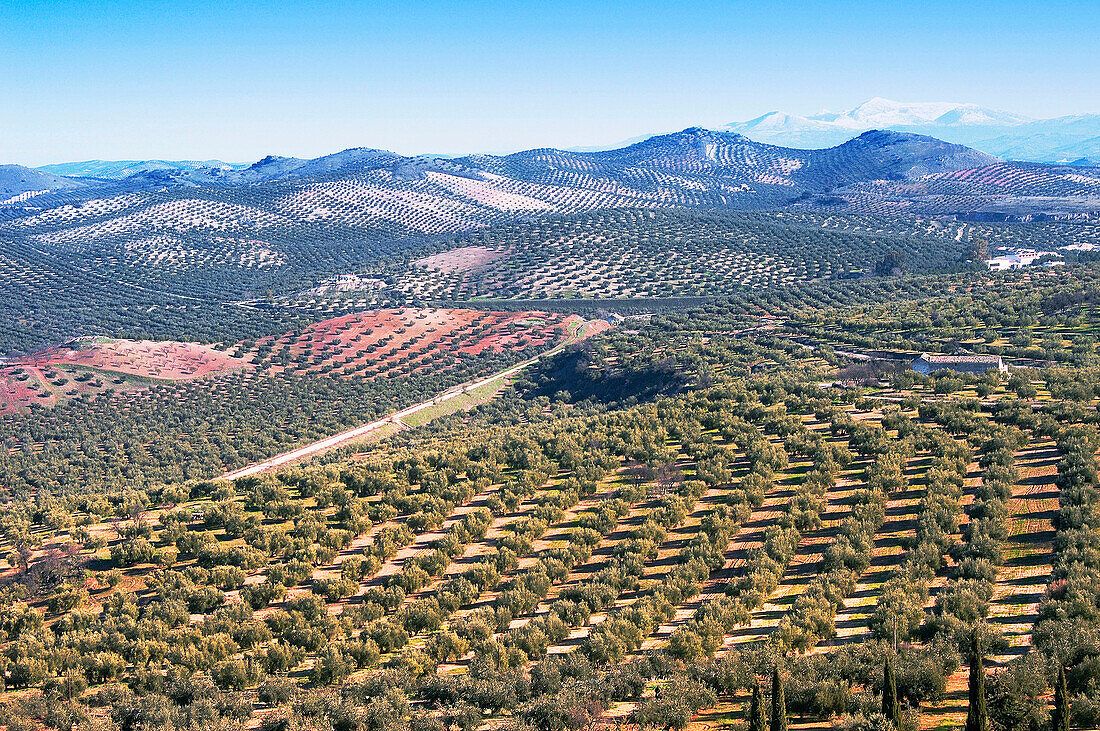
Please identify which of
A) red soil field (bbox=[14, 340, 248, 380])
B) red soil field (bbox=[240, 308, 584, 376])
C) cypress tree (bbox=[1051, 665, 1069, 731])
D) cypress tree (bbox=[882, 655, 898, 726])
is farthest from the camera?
red soil field (bbox=[240, 308, 584, 376])

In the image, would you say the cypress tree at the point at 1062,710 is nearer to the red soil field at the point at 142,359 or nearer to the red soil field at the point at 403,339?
the red soil field at the point at 403,339

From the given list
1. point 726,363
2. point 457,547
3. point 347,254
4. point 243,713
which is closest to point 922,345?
point 726,363

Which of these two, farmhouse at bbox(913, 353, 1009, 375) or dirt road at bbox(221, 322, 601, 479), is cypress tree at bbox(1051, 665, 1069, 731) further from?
farmhouse at bbox(913, 353, 1009, 375)

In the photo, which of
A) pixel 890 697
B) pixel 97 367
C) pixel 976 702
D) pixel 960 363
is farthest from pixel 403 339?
pixel 976 702

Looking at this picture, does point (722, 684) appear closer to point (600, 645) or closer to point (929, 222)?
point (600, 645)

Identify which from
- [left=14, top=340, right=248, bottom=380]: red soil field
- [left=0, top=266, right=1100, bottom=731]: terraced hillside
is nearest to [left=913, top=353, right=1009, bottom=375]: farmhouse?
[left=0, top=266, right=1100, bottom=731]: terraced hillside

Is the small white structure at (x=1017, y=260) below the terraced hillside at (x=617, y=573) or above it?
above

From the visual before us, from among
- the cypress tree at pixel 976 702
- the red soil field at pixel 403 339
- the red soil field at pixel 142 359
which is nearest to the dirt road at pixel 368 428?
the red soil field at pixel 403 339

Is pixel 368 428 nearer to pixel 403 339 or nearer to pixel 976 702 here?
pixel 403 339
